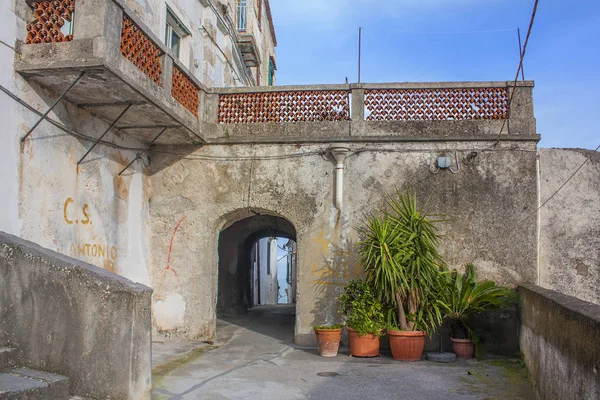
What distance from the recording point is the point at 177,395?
568cm

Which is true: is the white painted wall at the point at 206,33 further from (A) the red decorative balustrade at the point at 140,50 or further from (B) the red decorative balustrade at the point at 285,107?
(B) the red decorative balustrade at the point at 285,107

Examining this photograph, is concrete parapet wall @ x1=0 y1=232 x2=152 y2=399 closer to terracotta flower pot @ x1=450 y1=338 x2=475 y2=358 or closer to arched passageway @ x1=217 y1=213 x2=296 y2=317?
terracotta flower pot @ x1=450 y1=338 x2=475 y2=358

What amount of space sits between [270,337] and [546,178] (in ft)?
18.2

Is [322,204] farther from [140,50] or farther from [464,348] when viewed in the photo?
[140,50]

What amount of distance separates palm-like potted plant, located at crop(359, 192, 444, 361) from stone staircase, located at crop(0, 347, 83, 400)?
4801 millimetres

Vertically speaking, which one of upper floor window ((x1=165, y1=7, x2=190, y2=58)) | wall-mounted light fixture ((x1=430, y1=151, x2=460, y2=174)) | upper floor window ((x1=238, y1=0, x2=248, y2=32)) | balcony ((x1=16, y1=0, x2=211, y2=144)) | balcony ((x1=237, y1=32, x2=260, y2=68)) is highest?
upper floor window ((x1=238, y1=0, x2=248, y2=32))

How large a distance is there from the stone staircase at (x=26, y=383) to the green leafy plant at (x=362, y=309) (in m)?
4.63

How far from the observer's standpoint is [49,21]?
6.45 meters

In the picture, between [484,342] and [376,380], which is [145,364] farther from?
[484,342]

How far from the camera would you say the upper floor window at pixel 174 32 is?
10.4 m

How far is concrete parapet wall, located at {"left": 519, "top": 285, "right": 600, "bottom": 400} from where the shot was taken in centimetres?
371

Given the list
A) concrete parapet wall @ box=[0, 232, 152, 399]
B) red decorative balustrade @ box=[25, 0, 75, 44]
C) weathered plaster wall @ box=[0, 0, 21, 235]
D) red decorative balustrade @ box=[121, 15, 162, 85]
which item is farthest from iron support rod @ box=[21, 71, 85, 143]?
concrete parapet wall @ box=[0, 232, 152, 399]

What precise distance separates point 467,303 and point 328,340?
2162 millimetres

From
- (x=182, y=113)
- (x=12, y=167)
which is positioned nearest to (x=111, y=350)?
(x=12, y=167)
